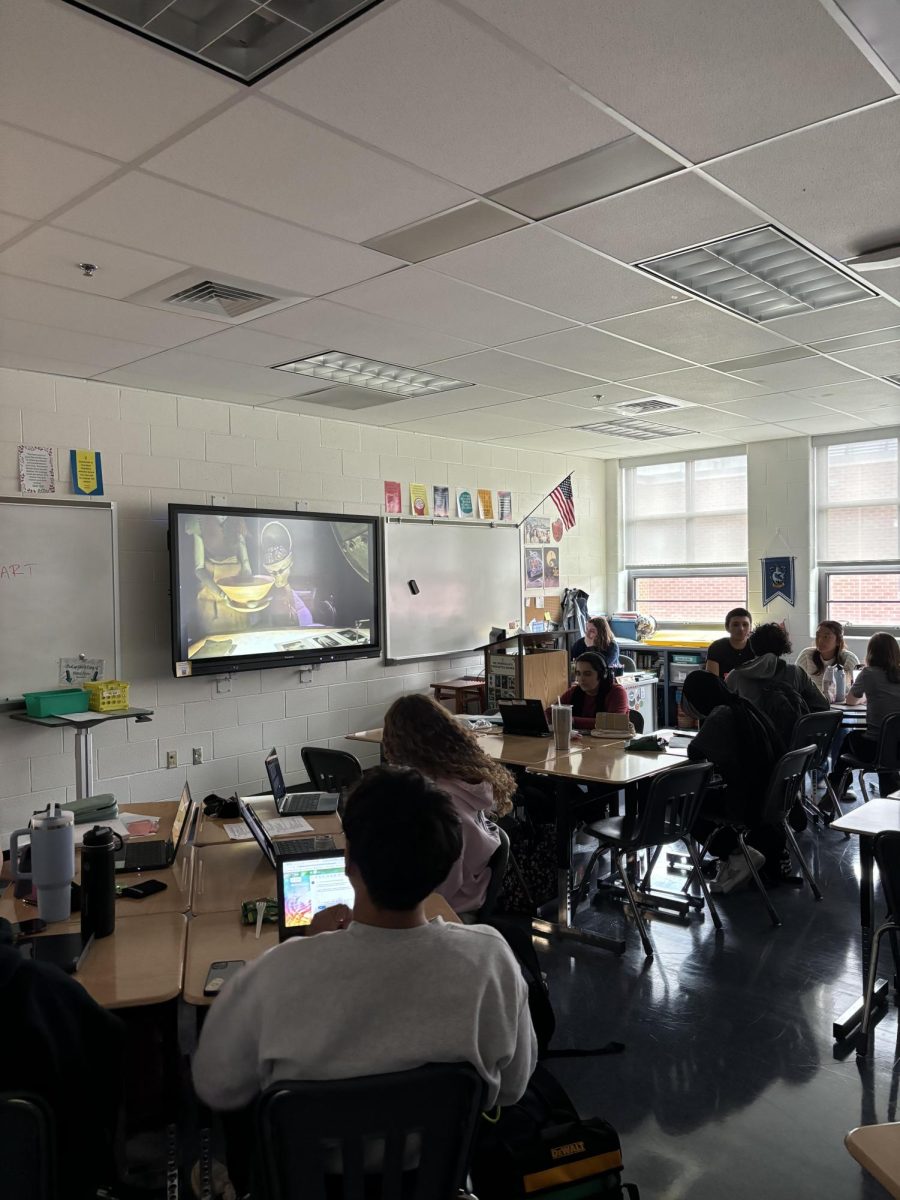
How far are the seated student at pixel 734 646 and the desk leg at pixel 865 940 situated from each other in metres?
3.49

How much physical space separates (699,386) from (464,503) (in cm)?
251

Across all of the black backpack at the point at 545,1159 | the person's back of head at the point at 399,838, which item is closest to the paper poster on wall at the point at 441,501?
the black backpack at the point at 545,1159

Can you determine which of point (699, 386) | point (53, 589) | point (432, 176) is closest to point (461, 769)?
point (432, 176)

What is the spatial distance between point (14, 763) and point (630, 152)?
14.4 ft

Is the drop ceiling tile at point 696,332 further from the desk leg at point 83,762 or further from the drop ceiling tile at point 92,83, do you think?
the desk leg at point 83,762

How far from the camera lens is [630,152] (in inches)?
107

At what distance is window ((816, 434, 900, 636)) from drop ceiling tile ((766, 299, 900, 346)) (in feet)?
11.8

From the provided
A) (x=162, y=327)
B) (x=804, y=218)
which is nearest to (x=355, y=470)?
(x=162, y=327)

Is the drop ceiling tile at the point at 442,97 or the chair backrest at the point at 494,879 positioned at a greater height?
the drop ceiling tile at the point at 442,97

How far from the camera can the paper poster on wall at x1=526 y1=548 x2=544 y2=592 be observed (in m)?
8.74

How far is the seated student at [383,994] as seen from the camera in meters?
1.41

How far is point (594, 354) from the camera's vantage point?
5168 millimetres

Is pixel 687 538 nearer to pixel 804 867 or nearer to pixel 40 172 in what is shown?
pixel 804 867

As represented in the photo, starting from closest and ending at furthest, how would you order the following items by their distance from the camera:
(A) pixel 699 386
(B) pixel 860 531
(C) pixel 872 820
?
1. (C) pixel 872 820
2. (A) pixel 699 386
3. (B) pixel 860 531
